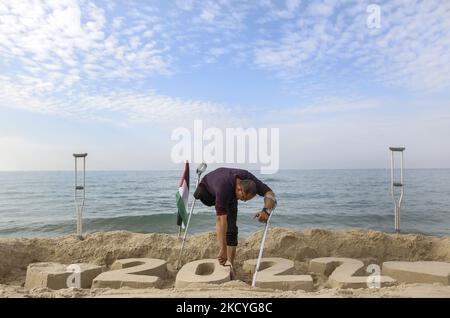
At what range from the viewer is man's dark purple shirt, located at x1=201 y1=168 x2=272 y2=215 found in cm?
457

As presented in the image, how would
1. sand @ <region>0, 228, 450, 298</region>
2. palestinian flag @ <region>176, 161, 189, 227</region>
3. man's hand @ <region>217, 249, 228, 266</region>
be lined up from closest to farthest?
1. man's hand @ <region>217, 249, 228, 266</region>
2. sand @ <region>0, 228, 450, 298</region>
3. palestinian flag @ <region>176, 161, 189, 227</region>

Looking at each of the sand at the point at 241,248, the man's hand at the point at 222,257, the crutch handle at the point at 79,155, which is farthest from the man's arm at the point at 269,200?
the crutch handle at the point at 79,155

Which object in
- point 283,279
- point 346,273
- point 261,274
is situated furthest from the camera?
point 346,273

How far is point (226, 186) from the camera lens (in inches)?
182

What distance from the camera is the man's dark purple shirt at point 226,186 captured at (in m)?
4.57

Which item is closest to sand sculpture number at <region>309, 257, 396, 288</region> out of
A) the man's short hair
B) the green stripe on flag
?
the man's short hair

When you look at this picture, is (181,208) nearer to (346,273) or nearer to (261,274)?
(261,274)

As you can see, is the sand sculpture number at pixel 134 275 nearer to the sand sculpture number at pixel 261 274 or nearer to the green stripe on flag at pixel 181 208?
the sand sculpture number at pixel 261 274

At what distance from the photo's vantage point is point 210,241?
634 cm

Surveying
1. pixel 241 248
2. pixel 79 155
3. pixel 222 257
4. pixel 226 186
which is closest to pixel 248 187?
pixel 226 186

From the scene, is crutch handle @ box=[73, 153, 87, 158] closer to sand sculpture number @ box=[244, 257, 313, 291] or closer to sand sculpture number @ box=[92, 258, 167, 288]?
sand sculpture number @ box=[92, 258, 167, 288]
